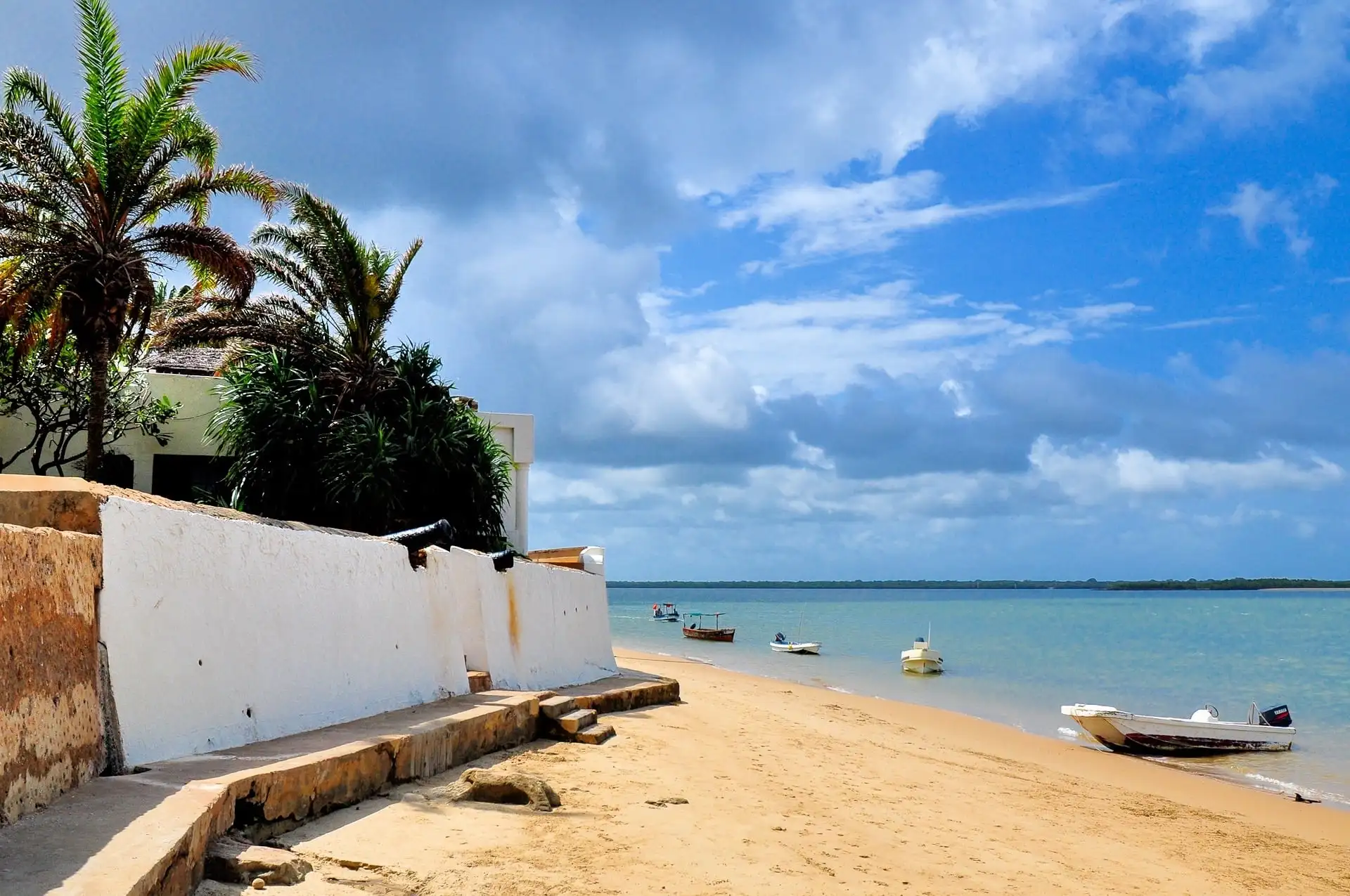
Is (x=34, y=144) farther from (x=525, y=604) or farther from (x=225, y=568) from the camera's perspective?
(x=225, y=568)

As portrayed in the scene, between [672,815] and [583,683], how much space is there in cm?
731

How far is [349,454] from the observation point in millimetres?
17016

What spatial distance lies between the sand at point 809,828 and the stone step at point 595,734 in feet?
0.59

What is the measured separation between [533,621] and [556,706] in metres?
2.91

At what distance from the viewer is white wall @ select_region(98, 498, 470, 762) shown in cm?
526

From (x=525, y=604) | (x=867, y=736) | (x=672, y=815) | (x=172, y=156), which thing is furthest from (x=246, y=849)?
(x=172, y=156)

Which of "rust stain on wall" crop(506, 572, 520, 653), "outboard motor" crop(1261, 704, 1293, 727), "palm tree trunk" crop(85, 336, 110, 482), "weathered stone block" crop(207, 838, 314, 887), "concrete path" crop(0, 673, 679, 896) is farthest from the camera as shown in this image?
"outboard motor" crop(1261, 704, 1293, 727)

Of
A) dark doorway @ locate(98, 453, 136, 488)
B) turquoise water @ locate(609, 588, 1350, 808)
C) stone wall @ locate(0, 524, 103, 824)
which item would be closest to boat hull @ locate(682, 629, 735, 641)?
turquoise water @ locate(609, 588, 1350, 808)

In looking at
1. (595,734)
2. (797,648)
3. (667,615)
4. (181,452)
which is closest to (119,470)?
(181,452)

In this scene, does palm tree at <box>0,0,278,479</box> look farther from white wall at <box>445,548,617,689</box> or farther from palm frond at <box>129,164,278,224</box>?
white wall at <box>445,548,617,689</box>

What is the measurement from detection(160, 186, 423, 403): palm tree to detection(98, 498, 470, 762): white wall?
10.4 metres

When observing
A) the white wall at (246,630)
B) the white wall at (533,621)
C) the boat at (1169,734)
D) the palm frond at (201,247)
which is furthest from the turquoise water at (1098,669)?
the palm frond at (201,247)

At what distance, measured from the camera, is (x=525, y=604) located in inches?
490

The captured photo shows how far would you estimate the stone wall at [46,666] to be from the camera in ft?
13.4
